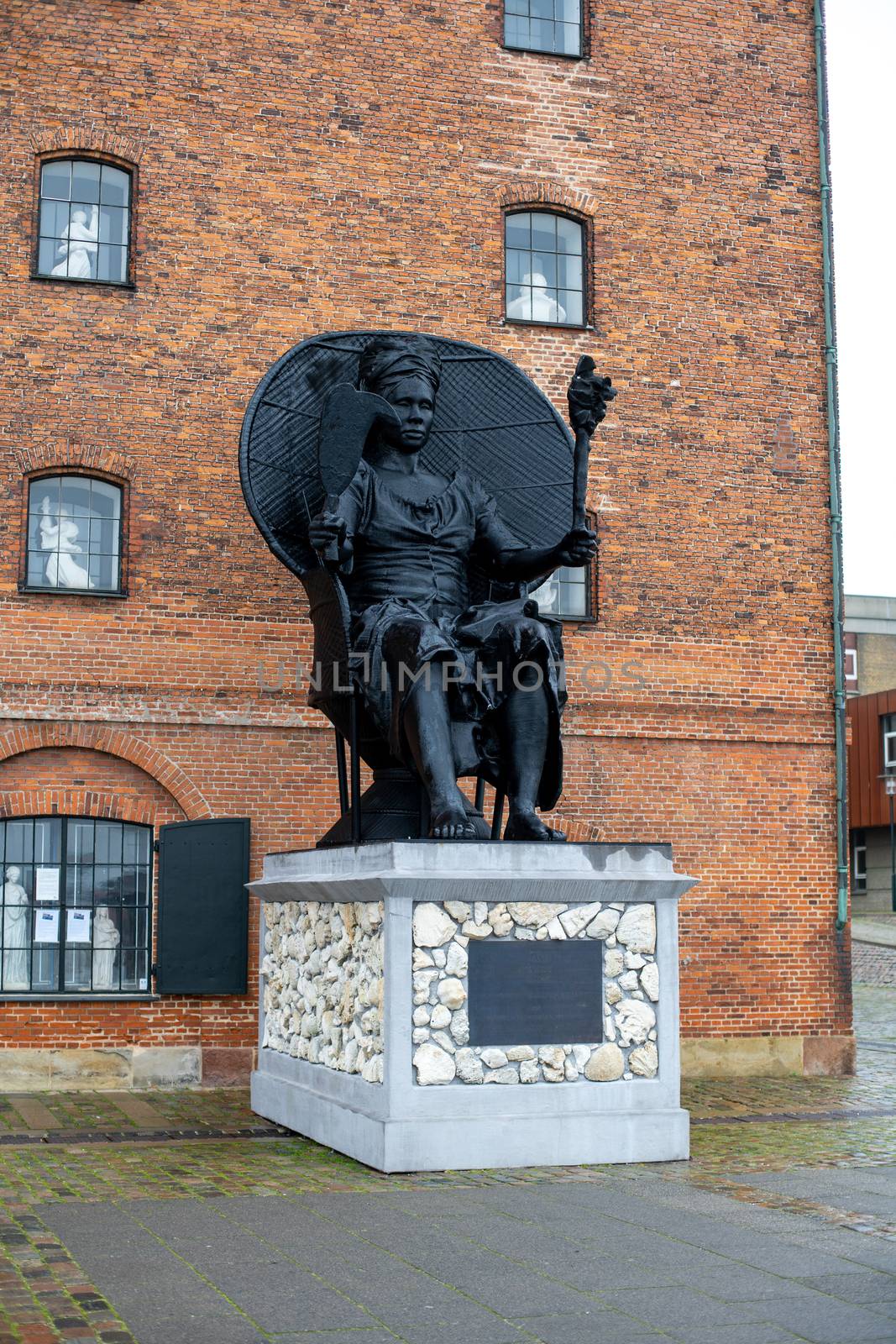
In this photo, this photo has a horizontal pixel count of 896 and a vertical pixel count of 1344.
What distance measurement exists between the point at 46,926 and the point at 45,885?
0.33m

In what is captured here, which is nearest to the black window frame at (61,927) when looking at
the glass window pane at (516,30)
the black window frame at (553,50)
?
the black window frame at (553,50)

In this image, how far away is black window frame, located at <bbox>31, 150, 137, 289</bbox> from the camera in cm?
1373

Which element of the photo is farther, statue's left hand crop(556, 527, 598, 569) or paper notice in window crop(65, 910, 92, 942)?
paper notice in window crop(65, 910, 92, 942)

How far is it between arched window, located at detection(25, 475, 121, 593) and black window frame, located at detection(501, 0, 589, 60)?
575cm

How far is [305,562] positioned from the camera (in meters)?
10.5

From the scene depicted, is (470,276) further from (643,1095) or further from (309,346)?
(643,1095)

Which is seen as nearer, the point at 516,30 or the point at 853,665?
the point at 516,30

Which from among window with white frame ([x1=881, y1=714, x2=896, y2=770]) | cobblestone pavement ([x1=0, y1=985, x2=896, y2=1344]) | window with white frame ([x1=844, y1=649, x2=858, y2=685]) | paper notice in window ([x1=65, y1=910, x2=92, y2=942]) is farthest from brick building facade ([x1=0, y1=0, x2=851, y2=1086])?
window with white frame ([x1=844, y1=649, x2=858, y2=685])

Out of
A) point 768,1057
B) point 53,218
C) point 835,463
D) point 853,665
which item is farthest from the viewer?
point 853,665

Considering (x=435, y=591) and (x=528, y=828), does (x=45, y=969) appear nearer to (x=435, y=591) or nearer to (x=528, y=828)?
(x=435, y=591)

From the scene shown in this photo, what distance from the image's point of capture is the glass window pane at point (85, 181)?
1402 centimetres

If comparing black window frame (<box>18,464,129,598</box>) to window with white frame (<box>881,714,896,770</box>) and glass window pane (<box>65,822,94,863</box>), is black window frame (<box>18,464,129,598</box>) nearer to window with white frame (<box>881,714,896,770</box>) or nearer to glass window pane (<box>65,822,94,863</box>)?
glass window pane (<box>65,822,94,863</box>)

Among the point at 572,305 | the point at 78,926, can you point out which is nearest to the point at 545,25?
the point at 572,305

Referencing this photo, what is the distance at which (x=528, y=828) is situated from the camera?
351 inches
